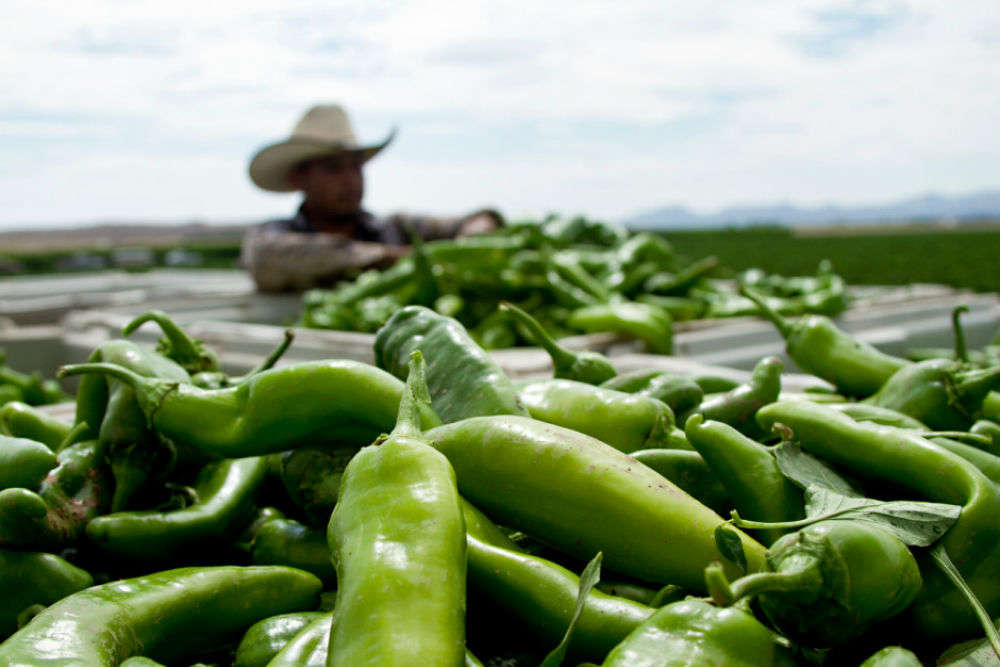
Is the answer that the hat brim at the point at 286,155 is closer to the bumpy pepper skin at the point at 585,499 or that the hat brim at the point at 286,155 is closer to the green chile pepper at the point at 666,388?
the green chile pepper at the point at 666,388

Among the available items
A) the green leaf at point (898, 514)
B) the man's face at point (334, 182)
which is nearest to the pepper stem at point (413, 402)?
the green leaf at point (898, 514)

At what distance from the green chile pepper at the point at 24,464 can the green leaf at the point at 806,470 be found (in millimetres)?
1249

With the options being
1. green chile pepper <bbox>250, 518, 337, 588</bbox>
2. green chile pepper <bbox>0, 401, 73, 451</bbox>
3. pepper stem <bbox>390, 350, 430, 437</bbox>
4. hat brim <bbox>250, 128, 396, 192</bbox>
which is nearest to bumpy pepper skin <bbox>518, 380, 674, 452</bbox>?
pepper stem <bbox>390, 350, 430, 437</bbox>

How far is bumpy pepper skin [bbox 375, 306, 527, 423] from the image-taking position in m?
1.60

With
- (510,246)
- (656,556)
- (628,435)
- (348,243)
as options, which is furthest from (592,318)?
(656,556)

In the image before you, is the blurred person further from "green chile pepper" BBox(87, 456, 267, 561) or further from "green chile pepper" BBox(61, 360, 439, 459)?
"green chile pepper" BBox(61, 360, 439, 459)

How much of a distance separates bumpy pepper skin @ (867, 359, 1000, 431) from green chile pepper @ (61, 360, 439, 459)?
1.11 metres

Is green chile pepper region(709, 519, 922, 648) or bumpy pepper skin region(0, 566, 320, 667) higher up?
green chile pepper region(709, 519, 922, 648)

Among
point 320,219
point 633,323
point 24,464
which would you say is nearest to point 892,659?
point 24,464

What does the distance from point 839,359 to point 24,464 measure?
1993 millimetres

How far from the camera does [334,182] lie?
6.99 metres

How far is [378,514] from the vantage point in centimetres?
114

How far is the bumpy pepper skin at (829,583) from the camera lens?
107 centimetres

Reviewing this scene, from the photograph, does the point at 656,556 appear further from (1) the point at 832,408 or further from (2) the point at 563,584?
(1) the point at 832,408
